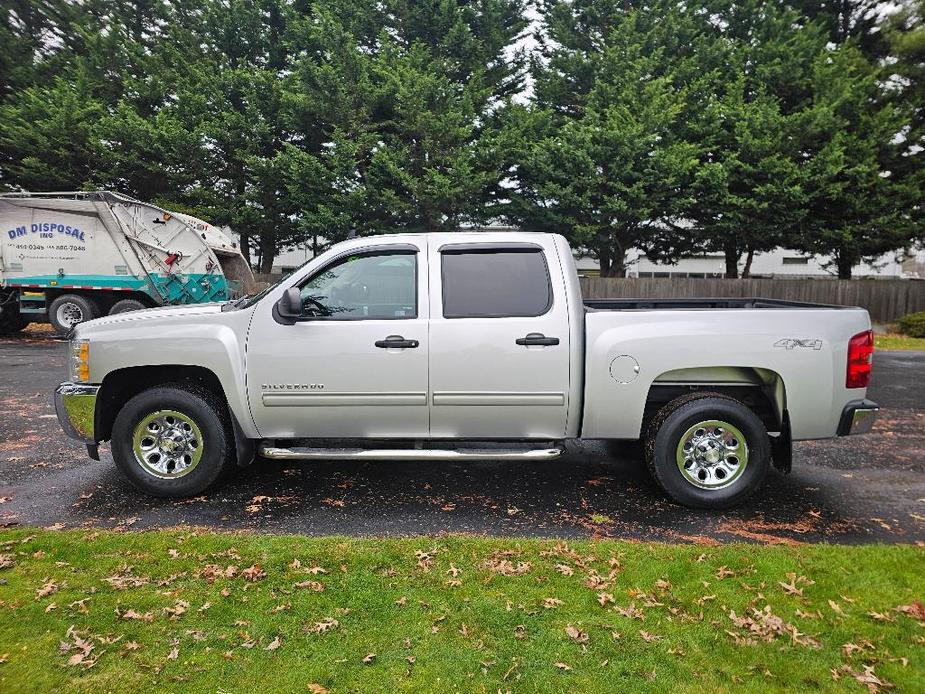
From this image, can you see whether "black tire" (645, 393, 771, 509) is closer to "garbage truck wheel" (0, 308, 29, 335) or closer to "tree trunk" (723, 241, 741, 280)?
"garbage truck wheel" (0, 308, 29, 335)

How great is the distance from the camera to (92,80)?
26.7 m

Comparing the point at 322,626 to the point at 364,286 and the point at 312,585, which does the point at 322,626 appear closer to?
the point at 312,585

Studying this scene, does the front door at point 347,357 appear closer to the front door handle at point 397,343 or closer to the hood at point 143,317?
the front door handle at point 397,343

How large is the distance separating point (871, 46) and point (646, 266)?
18.3 metres

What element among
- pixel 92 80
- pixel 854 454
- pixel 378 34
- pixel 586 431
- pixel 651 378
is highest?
pixel 378 34

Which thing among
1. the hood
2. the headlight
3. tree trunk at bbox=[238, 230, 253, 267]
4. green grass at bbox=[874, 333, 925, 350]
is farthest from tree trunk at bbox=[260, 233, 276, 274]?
the headlight

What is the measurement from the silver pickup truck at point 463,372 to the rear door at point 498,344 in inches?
0.5

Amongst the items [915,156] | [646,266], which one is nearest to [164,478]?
[915,156]

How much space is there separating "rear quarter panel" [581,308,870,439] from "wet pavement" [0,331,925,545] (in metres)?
0.77

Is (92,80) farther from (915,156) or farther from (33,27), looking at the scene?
(915,156)

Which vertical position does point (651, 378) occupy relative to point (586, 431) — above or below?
above

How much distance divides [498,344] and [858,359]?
2.68 m

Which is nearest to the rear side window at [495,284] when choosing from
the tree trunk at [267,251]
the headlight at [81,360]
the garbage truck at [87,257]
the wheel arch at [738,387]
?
the wheel arch at [738,387]

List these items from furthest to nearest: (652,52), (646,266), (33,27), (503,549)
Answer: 1. (646,266)
2. (33,27)
3. (652,52)
4. (503,549)
